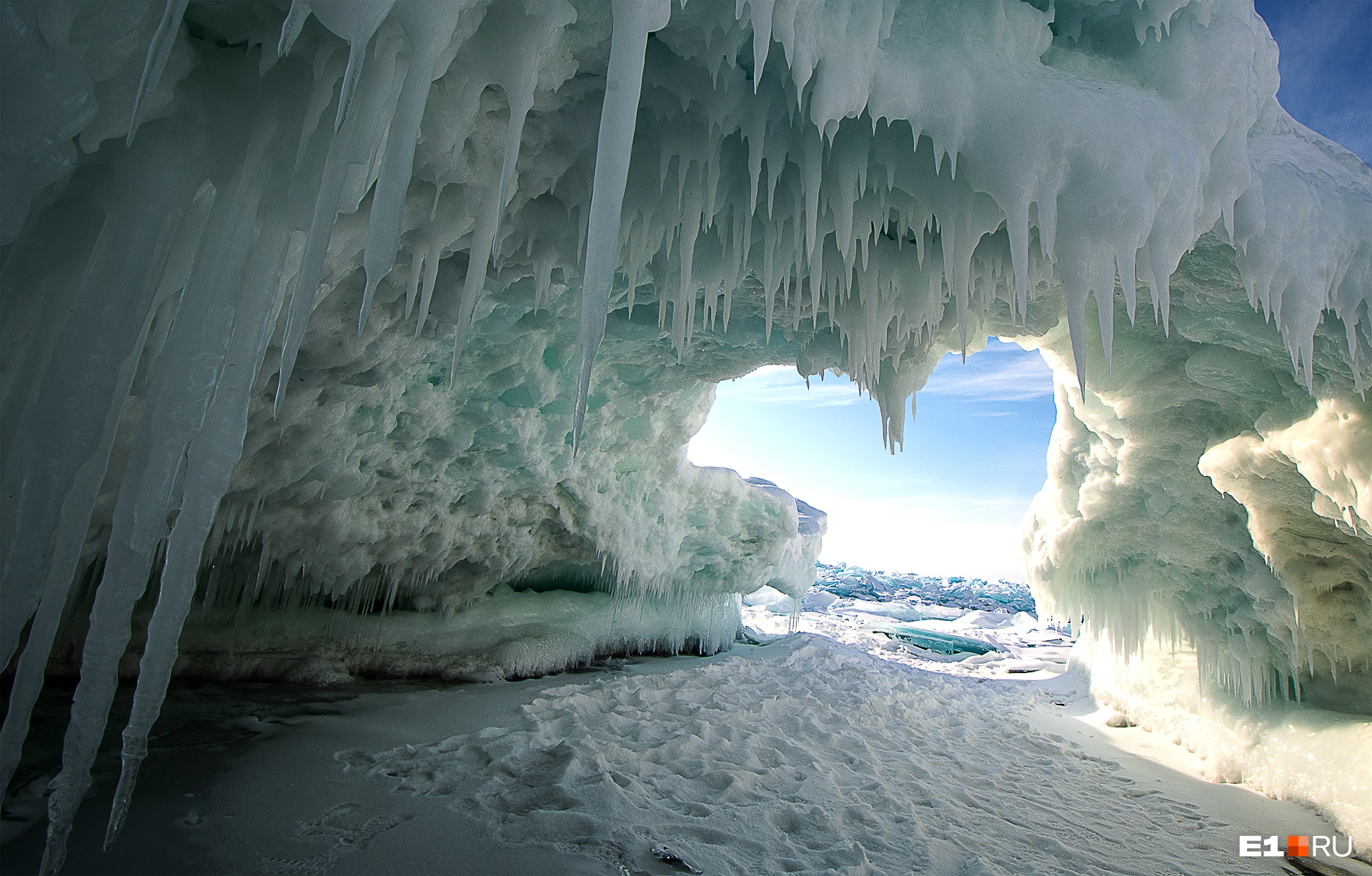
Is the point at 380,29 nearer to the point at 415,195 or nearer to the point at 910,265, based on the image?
the point at 415,195

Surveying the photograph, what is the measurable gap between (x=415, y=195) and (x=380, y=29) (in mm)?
1232

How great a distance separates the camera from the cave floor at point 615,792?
2443mm

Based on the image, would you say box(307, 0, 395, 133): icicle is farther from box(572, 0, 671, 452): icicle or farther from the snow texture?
A: the snow texture

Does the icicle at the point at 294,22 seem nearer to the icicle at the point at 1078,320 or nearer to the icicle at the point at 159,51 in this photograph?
the icicle at the point at 159,51

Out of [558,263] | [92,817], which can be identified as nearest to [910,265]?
[558,263]

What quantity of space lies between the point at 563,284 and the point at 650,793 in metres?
3.20

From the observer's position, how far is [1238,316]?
13.3ft

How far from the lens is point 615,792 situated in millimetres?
3064

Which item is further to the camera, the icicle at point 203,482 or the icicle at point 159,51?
the icicle at point 203,482

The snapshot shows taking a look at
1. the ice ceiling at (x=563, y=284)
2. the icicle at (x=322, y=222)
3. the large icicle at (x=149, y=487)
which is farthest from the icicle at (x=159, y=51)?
the large icicle at (x=149, y=487)

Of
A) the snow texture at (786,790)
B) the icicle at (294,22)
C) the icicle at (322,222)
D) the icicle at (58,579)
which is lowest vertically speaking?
the snow texture at (786,790)

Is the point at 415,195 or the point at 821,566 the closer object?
the point at 415,195

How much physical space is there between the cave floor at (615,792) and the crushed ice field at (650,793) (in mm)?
16

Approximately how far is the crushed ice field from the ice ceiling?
3.26ft
